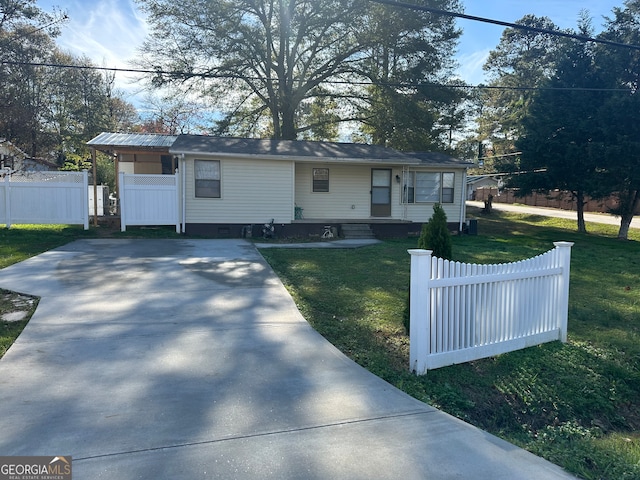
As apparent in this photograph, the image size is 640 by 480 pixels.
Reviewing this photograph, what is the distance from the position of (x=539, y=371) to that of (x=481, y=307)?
79 centimetres

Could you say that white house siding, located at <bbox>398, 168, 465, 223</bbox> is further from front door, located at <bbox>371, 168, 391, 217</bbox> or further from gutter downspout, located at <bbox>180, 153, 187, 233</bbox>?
gutter downspout, located at <bbox>180, 153, 187, 233</bbox>

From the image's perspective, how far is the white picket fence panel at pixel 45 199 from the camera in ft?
42.1

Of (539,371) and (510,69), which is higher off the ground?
(510,69)

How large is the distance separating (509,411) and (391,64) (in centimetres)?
2131

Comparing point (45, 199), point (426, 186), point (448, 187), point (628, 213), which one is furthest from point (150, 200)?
point (628, 213)

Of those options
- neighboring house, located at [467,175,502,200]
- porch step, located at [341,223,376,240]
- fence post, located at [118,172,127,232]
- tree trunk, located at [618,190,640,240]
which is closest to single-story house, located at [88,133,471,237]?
porch step, located at [341,223,376,240]

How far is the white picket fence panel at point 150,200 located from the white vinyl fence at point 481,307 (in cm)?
1116

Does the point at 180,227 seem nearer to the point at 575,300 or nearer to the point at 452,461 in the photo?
the point at 575,300

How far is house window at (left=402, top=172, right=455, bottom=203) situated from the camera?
1669cm

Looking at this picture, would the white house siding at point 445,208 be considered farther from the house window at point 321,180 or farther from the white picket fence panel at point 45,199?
the white picket fence panel at point 45,199

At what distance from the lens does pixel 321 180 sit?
16.0m

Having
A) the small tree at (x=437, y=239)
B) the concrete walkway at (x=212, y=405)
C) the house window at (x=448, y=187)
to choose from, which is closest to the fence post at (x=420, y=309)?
the concrete walkway at (x=212, y=405)

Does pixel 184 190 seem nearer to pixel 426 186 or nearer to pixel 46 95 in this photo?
pixel 426 186

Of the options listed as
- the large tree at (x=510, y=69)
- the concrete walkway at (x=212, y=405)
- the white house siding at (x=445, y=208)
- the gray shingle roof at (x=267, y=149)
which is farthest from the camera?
the large tree at (x=510, y=69)
